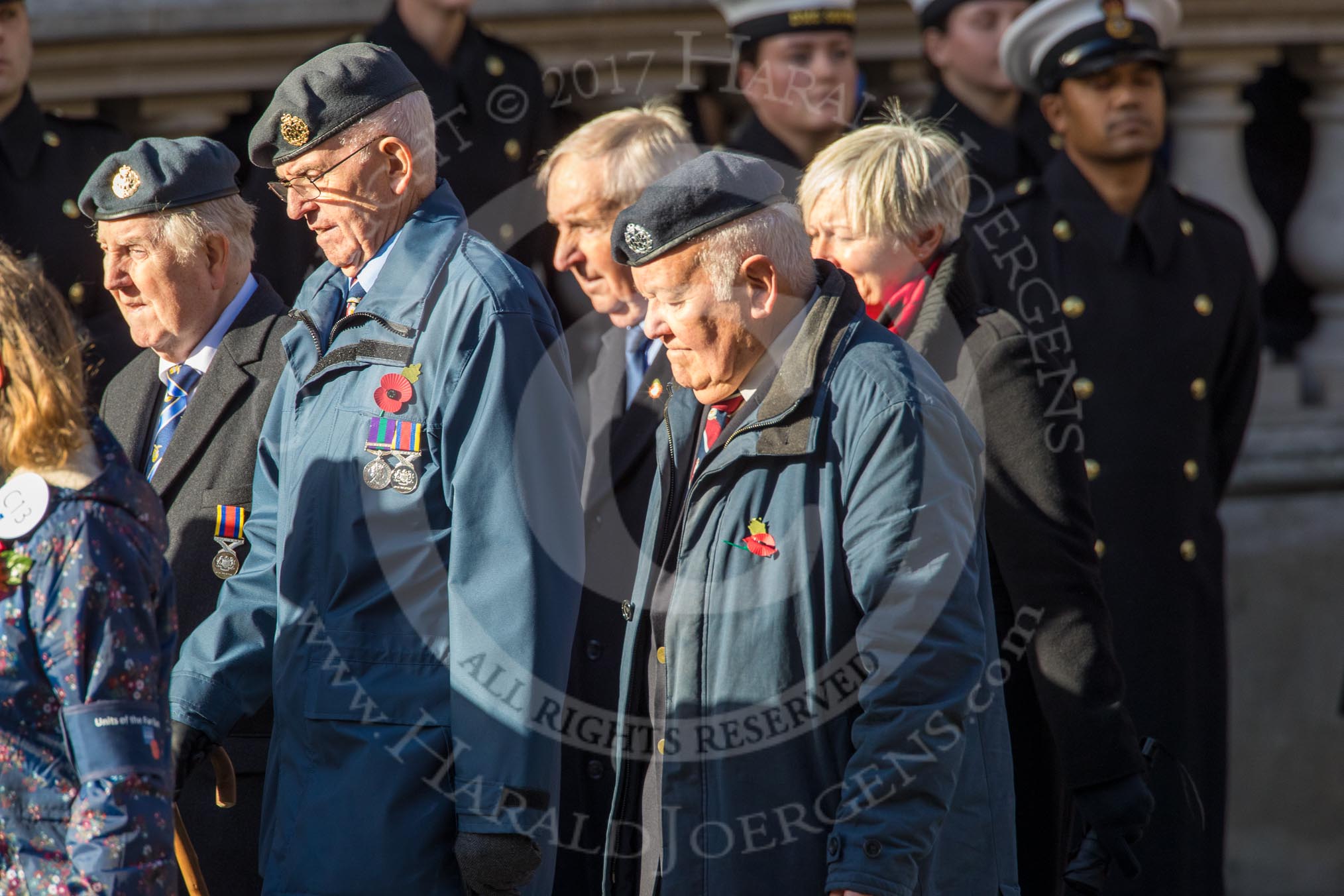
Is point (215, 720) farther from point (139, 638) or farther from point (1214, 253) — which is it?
point (1214, 253)

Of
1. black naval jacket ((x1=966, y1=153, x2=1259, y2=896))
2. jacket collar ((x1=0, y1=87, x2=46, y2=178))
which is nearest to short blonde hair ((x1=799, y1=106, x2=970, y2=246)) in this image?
black naval jacket ((x1=966, y1=153, x2=1259, y2=896))

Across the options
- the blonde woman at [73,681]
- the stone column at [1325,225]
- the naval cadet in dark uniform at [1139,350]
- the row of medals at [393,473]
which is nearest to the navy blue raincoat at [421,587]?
the row of medals at [393,473]

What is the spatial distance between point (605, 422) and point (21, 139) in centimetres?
191

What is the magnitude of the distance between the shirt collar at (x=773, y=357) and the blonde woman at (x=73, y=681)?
3.22 feet

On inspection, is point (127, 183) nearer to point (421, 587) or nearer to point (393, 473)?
Result: point (393, 473)

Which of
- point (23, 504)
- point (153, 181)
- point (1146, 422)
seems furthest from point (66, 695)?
point (1146, 422)

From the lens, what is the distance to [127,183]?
11.9 feet

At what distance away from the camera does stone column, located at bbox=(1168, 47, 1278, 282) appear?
19.2ft

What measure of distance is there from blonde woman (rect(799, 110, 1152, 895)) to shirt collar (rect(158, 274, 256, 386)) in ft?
3.78

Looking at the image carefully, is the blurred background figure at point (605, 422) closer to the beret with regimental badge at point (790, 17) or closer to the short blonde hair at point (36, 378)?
the beret with regimental badge at point (790, 17)

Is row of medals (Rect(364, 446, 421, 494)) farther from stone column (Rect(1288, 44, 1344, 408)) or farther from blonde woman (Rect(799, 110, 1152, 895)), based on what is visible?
stone column (Rect(1288, 44, 1344, 408))

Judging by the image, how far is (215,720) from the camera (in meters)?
3.12

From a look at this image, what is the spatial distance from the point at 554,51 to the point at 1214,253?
215 cm

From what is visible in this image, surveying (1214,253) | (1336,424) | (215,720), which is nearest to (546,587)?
(215,720)
